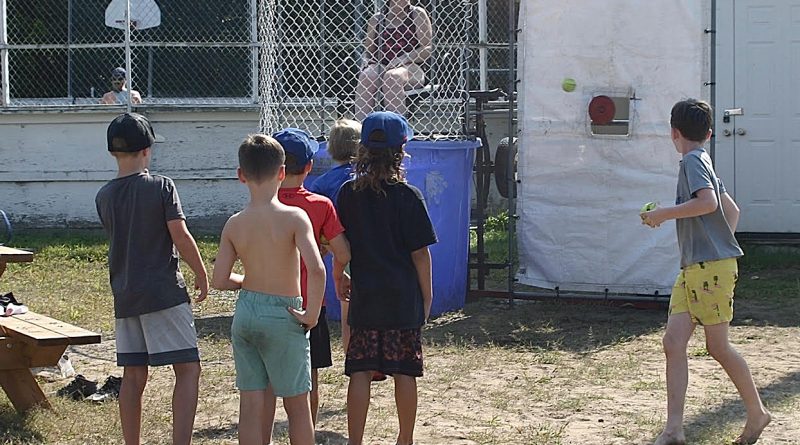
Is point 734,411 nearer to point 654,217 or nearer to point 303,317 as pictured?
point 654,217

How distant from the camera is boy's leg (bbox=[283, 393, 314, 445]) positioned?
4.07m

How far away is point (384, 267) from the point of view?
4348 millimetres

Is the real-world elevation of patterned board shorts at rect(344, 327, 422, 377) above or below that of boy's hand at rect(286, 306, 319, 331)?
below

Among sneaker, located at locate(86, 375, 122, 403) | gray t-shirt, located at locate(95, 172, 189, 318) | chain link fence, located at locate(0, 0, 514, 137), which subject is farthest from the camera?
chain link fence, located at locate(0, 0, 514, 137)

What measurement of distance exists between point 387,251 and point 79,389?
7.07ft

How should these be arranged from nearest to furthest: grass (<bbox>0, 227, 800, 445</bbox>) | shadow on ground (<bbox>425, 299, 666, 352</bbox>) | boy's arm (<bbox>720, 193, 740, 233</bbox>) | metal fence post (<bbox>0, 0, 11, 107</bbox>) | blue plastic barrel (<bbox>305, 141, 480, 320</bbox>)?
boy's arm (<bbox>720, 193, 740, 233</bbox>), grass (<bbox>0, 227, 800, 445</bbox>), shadow on ground (<bbox>425, 299, 666, 352</bbox>), blue plastic barrel (<bbox>305, 141, 480, 320</bbox>), metal fence post (<bbox>0, 0, 11, 107</bbox>)

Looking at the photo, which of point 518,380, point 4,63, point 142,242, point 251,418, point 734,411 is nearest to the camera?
point 251,418

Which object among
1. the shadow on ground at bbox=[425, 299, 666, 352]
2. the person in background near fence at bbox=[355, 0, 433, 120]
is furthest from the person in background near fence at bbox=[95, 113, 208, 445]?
the person in background near fence at bbox=[355, 0, 433, 120]

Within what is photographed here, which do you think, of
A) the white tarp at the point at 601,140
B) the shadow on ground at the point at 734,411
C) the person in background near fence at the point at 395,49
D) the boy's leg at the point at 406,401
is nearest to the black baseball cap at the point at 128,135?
the boy's leg at the point at 406,401

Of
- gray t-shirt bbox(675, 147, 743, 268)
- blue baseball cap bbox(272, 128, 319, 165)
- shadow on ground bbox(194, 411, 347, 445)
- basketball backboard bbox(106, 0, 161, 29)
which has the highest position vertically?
basketball backboard bbox(106, 0, 161, 29)

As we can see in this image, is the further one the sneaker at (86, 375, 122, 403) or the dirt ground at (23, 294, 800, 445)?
the sneaker at (86, 375, 122, 403)

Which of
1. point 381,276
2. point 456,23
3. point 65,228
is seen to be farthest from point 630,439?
point 65,228

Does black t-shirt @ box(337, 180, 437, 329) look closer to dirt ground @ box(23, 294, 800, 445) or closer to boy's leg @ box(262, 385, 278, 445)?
boy's leg @ box(262, 385, 278, 445)

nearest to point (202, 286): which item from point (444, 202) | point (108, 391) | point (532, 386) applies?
point (108, 391)
